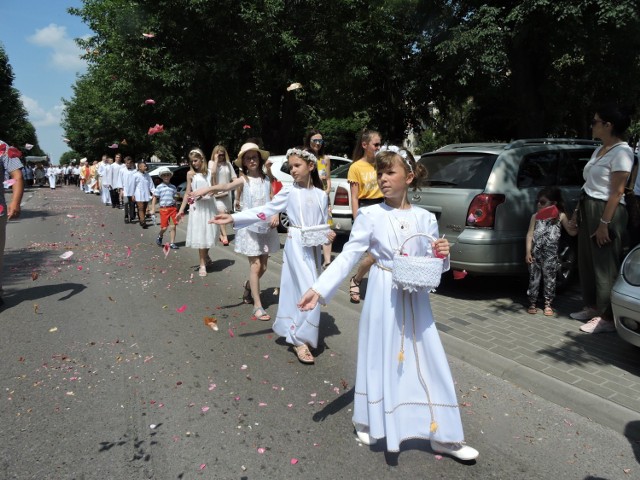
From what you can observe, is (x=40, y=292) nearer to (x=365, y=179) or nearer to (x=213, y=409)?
(x=213, y=409)

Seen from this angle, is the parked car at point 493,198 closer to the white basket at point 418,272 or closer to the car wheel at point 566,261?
the car wheel at point 566,261

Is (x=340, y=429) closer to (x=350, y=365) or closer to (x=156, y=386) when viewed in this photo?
(x=350, y=365)

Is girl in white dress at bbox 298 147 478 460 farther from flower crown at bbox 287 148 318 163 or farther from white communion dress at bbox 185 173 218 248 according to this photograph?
white communion dress at bbox 185 173 218 248

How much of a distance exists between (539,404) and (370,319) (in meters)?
1.65

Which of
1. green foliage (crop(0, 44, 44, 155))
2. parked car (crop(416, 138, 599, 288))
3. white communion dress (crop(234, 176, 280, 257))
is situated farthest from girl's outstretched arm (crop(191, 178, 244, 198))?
green foliage (crop(0, 44, 44, 155))

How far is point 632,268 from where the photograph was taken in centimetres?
422

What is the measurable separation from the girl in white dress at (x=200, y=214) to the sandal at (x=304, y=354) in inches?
153

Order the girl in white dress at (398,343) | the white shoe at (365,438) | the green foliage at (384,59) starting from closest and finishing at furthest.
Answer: the girl in white dress at (398,343) < the white shoe at (365,438) < the green foliage at (384,59)

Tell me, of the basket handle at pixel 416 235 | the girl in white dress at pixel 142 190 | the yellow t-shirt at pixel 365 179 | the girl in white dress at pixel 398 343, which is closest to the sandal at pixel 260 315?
the yellow t-shirt at pixel 365 179

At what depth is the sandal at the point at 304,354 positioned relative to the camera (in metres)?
4.29

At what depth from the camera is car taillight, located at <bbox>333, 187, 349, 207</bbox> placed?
9.19 m

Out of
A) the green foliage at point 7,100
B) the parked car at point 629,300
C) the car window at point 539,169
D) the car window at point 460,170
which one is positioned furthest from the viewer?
the green foliage at point 7,100

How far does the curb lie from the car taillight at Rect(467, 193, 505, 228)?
5.19 ft

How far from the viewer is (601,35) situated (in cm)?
1070
